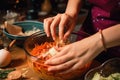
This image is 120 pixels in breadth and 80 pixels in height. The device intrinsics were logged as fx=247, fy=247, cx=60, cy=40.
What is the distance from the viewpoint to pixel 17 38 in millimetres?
1235

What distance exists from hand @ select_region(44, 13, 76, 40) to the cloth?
71 millimetres

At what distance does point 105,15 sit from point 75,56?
17.7 inches

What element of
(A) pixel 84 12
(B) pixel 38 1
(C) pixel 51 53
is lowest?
(A) pixel 84 12

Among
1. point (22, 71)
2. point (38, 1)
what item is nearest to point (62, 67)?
point (22, 71)

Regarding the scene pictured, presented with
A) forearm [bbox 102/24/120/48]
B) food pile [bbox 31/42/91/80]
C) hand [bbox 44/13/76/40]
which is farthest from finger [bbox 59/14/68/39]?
forearm [bbox 102/24/120/48]

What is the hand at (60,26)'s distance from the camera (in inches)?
43.2

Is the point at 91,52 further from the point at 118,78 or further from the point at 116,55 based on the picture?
the point at 116,55

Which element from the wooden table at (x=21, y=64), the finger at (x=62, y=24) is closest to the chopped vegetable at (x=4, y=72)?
the wooden table at (x=21, y=64)

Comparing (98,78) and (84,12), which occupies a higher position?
(98,78)

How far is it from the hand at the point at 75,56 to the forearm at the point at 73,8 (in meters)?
0.35

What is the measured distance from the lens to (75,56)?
0.86 meters

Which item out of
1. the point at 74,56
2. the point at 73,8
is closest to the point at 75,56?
the point at 74,56

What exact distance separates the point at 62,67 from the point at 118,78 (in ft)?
0.75

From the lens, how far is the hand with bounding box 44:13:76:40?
1.10 m
